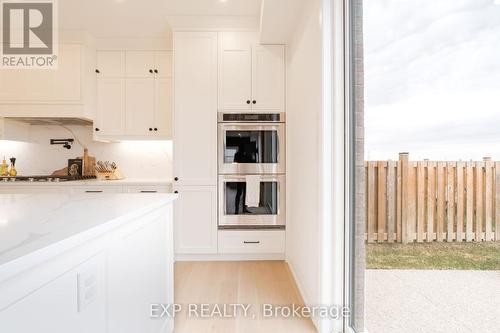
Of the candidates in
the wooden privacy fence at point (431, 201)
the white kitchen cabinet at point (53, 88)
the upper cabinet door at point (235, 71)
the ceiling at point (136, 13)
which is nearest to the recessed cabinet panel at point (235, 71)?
the upper cabinet door at point (235, 71)

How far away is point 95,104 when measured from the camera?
348 cm

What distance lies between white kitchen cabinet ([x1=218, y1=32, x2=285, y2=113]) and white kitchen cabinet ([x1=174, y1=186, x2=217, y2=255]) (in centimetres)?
95

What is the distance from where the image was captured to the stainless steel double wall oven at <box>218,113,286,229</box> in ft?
10.3

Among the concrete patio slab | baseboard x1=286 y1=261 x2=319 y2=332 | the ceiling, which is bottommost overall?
baseboard x1=286 y1=261 x2=319 y2=332

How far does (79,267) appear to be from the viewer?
0.84m

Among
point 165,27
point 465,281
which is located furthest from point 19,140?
point 465,281

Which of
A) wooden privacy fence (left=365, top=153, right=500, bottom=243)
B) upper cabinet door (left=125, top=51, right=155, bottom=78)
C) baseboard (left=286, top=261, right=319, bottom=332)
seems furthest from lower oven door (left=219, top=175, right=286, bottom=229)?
upper cabinet door (left=125, top=51, right=155, bottom=78)

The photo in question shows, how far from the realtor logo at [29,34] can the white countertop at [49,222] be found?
99.4 inches

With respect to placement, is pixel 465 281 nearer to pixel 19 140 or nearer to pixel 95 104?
pixel 95 104

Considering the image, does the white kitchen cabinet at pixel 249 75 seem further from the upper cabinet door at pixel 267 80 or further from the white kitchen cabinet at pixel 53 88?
the white kitchen cabinet at pixel 53 88

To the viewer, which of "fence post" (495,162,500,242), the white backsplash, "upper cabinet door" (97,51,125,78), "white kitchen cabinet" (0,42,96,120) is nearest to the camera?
"fence post" (495,162,500,242)

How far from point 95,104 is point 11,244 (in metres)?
3.30

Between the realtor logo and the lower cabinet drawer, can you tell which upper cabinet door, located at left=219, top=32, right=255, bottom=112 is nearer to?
the lower cabinet drawer

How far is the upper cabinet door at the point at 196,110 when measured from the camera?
311cm
